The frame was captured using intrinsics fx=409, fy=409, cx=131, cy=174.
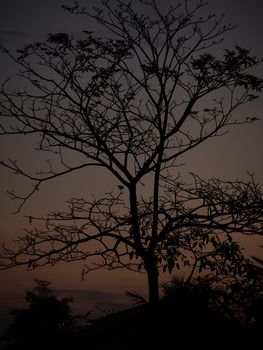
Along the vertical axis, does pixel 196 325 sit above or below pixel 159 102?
below

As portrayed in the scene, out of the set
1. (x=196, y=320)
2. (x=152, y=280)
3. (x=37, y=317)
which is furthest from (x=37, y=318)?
(x=196, y=320)

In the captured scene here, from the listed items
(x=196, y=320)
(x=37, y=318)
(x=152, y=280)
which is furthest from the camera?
(x=37, y=318)

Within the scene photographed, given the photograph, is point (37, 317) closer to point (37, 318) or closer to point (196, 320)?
point (37, 318)

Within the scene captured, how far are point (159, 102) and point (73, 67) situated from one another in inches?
98.8

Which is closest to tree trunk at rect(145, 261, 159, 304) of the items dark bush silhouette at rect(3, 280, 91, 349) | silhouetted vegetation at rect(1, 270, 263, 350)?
silhouetted vegetation at rect(1, 270, 263, 350)

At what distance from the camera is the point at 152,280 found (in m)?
9.22

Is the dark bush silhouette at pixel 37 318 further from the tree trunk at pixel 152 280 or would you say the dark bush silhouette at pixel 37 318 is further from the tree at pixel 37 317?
the tree trunk at pixel 152 280

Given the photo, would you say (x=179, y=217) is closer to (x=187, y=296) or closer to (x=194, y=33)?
(x=187, y=296)

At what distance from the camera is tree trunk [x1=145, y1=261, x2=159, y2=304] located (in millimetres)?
9078

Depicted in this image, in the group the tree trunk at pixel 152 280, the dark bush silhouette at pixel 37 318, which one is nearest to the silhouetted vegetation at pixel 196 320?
the tree trunk at pixel 152 280

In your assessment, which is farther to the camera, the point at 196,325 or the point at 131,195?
the point at 131,195

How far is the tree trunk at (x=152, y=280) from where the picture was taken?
9.08 m

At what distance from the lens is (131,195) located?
32.7 feet

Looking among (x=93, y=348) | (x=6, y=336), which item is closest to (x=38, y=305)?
(x=6, y=336)
